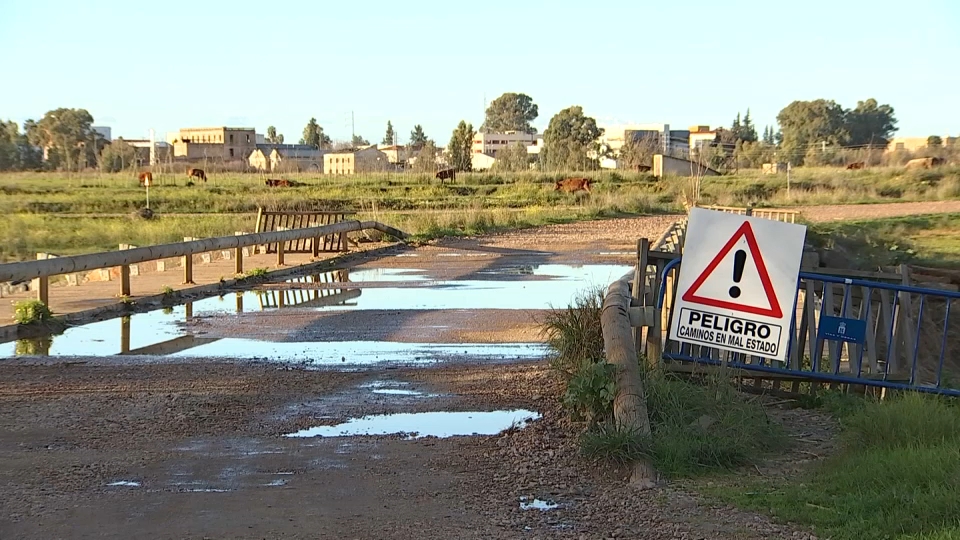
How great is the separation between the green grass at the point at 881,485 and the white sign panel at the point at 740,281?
0.96m

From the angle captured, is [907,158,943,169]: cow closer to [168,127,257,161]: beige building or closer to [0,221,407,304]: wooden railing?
[0,221,407,304]: wooden railing

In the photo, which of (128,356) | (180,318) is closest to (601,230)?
(180,318)

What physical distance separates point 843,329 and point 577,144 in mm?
117448

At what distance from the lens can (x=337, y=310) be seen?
15688mm

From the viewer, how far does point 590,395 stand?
23.7 feet

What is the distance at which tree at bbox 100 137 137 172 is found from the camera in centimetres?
10962

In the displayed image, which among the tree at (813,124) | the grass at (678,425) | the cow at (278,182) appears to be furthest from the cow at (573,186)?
the tree at (813,124)

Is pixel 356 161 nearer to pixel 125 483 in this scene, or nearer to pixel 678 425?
Result: pixel 678 425

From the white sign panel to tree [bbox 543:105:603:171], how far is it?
11451 centimetres

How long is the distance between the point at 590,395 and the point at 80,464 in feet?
10.9

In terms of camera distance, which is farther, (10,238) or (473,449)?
(10,238)

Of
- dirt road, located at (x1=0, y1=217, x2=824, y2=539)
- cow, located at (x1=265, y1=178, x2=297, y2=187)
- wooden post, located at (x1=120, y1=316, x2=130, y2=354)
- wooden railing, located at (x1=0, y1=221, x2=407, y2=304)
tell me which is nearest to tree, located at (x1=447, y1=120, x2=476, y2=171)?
cow, located at (x1=265, y1=178, x2=297, y2=187)

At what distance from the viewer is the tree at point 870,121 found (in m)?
146

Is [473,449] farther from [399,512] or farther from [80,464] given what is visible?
[80,464]
